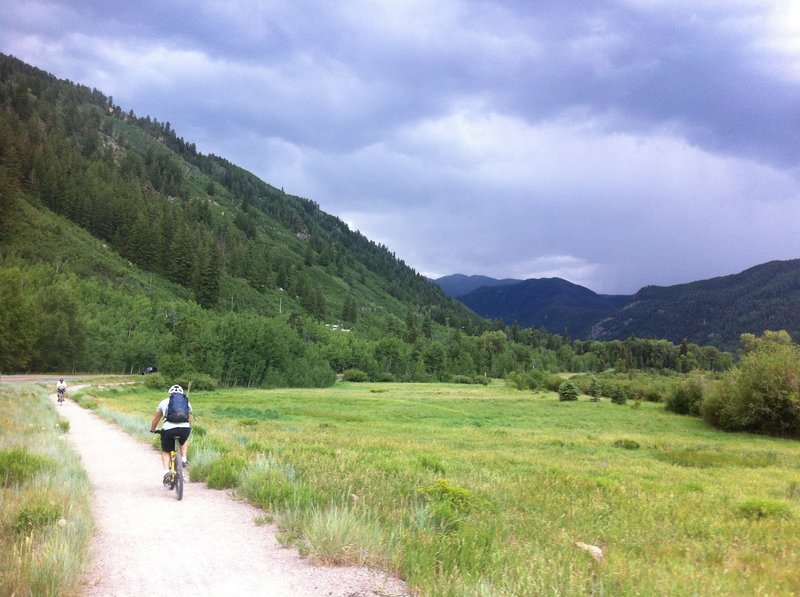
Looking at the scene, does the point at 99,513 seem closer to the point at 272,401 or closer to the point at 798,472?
the point at 798,472

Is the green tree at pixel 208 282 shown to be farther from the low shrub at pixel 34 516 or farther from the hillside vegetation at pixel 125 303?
the low shrub at pixel 34 516

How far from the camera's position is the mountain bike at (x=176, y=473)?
11.1 meters

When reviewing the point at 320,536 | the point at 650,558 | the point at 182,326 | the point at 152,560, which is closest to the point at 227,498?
the point at 152,560

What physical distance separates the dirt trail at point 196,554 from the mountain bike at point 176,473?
0.62ft

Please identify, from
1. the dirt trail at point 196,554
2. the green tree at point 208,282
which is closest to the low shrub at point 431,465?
the dirt trail at point 196,554

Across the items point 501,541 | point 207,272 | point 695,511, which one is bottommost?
point 695,511

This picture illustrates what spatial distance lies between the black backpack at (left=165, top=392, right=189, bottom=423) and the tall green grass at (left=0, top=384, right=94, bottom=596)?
223 cm

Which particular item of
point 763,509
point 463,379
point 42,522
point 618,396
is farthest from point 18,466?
point 463,379

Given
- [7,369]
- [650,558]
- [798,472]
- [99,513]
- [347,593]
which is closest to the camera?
[347,593]

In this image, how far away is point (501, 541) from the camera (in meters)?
7.94

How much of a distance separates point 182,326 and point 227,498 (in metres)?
103

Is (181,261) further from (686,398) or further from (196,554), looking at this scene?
(196,554)

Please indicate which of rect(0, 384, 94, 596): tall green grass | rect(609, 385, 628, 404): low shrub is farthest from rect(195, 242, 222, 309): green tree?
rect(0, 384, 94, 596): tall green grass

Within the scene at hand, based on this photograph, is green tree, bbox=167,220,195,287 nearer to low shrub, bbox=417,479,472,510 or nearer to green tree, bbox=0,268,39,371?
green tree, bbox=0,268,39,371
